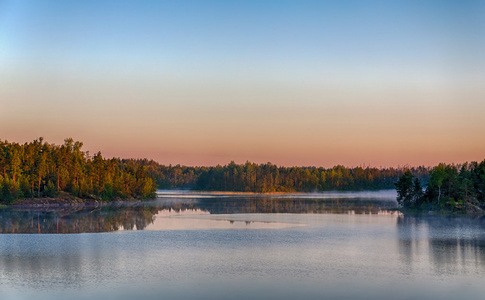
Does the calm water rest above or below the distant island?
below

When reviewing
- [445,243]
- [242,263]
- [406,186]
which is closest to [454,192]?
[406,186]

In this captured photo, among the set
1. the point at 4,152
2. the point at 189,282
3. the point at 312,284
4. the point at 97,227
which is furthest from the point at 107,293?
the point at 4,152

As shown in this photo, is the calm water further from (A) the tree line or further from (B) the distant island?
(A) the tree line

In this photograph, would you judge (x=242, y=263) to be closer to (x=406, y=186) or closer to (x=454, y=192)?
(x=454, y=192)

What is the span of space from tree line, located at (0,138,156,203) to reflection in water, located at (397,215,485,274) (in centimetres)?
9042

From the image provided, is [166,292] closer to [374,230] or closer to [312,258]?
[312,258]

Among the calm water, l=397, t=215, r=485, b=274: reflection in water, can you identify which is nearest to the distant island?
l=397, t=215, r=485, b=274: reflection in water

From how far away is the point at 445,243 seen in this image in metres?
50.7

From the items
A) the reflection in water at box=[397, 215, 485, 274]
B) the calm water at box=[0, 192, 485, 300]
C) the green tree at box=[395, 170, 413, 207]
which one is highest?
the green tree at box=[395, 170, 413, 207]

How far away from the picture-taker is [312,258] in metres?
41.0

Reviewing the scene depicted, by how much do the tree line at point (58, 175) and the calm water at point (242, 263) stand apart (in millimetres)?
65517

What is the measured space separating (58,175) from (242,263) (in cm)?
10706

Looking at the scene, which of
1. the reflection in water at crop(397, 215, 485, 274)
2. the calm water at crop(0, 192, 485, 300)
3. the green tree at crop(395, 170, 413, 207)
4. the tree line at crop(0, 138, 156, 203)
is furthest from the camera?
the tree line at crop(0, 138, 156, 203)

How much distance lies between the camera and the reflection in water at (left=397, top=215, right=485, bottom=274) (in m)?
39.1
